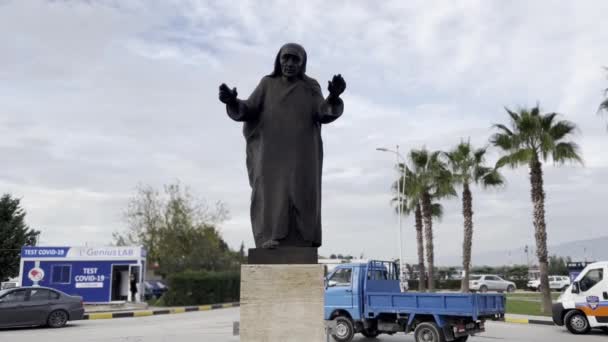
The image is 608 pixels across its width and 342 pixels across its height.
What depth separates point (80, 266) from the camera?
2509 cm

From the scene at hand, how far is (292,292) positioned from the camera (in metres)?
A: 4.93

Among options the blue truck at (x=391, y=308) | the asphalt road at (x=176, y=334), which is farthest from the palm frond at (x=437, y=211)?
the blue truck at (x=391, y=308)

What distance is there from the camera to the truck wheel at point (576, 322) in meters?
15.1

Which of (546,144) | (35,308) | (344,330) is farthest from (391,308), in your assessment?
(546,144)

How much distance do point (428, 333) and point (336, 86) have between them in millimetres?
8231

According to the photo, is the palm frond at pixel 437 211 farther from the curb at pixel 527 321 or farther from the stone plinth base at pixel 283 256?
the stone plinth base at pixel 283 256

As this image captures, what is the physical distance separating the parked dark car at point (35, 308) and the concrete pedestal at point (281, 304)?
13664 mm

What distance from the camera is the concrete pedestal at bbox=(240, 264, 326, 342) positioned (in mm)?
4867

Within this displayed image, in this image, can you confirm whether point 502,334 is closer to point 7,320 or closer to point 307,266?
point 307,266

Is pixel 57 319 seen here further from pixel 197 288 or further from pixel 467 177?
pixel 467 177

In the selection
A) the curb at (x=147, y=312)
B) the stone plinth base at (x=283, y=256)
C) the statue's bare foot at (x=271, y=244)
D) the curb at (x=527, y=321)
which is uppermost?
the statue's bare foot at (x=271, y=244)

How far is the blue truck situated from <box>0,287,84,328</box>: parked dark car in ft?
28.9

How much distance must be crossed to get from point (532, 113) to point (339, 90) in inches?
747

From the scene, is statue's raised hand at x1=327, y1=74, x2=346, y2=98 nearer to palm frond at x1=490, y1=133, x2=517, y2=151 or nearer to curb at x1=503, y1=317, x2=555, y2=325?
curb at x1=503, y1=317, x2=555, y2=325
